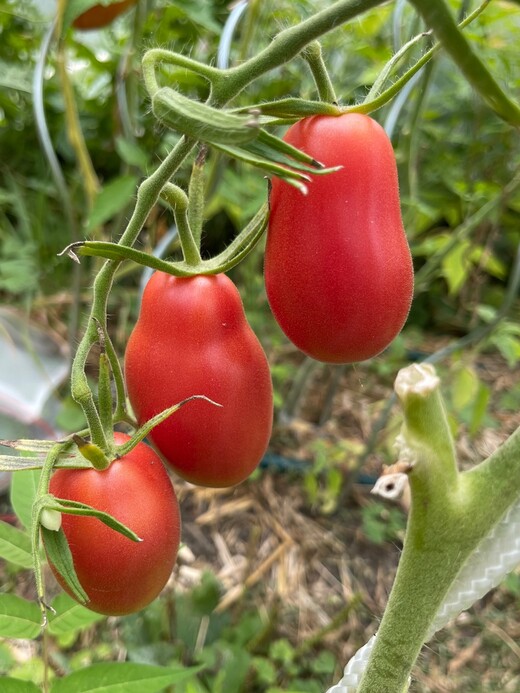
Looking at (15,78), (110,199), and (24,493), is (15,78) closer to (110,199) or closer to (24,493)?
(110,199)

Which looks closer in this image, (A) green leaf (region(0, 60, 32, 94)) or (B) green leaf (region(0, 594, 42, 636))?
(B) green leaf (region(0, 594, 42, 636))

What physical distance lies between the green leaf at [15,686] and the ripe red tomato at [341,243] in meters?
0.28

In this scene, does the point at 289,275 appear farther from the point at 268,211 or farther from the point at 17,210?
the point at 17,210

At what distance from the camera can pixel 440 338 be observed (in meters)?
1.78

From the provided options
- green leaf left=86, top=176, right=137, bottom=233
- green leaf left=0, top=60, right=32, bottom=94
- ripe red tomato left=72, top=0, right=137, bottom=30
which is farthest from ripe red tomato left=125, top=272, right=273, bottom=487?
green leaf left=0, top=60, right=32, bottom=94

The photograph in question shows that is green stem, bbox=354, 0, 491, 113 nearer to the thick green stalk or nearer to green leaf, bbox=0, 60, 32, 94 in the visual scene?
the thick green stalk

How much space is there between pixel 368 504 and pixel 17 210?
958 millimetres

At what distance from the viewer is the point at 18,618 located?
0.40 metres

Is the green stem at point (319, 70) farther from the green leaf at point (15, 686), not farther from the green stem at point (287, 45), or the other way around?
the green leaf at point (15, 686)

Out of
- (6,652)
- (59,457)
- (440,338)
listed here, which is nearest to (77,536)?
(59,457)

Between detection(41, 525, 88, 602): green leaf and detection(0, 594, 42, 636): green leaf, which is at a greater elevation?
detection(41, 525, 88, 602): green leaf

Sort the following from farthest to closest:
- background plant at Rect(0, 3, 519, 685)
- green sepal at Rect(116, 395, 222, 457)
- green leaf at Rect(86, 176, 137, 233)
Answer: background plant at Rect(0, 3, 519, 685)
green leaf at Rect(86, 176, 137, 233)
green sepal at Rect(116, 395, 222, 457)

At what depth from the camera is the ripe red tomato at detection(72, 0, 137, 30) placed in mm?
851

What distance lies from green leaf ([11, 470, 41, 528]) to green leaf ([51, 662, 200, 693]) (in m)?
0.10
